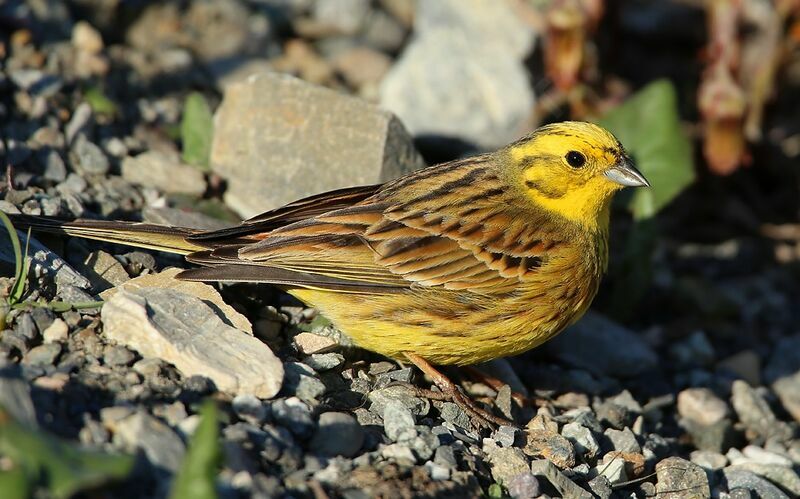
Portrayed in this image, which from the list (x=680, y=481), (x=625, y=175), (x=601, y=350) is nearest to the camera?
(x=680, y=481)

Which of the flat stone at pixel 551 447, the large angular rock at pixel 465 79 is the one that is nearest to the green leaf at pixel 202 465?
the flat stone at pixel 551 447

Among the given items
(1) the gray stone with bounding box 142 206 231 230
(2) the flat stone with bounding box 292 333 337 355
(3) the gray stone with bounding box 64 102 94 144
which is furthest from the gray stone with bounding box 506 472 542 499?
(3) the gray stone with bounding box 64 102 94 144

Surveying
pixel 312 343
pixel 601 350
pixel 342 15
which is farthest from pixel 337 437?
pixel 342 15

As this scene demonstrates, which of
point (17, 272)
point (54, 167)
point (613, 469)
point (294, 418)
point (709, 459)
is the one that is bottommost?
point (709, 459)

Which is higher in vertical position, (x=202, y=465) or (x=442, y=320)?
(x=442, y=320)

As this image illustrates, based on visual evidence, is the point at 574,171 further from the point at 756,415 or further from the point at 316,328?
the point at 756,415

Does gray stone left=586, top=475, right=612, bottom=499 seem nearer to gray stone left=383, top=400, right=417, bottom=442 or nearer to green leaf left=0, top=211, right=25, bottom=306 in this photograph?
gray stone left=383, top=400, right=417, bottom=442

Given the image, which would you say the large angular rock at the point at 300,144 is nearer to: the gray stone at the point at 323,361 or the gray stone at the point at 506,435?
the gray stone at the point at 323,361
